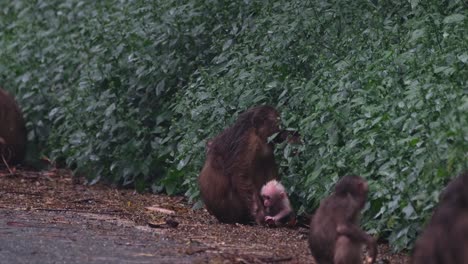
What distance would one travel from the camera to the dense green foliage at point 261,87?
8.59 meters

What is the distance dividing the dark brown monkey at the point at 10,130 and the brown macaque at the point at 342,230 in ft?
26.2

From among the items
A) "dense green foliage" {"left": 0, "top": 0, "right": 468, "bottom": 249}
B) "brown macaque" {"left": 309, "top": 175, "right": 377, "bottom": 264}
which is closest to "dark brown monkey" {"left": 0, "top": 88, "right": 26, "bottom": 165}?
"dense green foliage" {"left": 0, "top": 0, "right": 468, "bottom": 249}

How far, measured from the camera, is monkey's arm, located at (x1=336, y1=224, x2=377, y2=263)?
7266mm

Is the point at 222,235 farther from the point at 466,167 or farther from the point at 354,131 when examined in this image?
the point at 466,167

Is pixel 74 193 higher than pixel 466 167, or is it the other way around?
pixel 466 167

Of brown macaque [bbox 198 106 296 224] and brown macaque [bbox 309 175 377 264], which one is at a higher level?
brown macaque [bbox 309 175 377 264]

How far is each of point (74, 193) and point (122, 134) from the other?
1.01 meters

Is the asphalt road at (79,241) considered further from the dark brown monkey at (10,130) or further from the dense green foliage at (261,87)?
the dark brown monkey at (10,130)

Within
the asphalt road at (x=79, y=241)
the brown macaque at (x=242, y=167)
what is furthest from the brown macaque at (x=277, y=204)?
the asphalt road at (x=79, y=241)

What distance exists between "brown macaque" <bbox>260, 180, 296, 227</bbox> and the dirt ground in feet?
0.34

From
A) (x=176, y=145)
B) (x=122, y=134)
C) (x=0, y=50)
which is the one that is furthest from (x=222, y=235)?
(x=0, y=50)

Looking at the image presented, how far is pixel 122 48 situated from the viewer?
13.8m

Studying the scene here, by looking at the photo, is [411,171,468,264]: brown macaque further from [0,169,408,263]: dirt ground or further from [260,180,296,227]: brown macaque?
[260,180,296,227]: brown macaque

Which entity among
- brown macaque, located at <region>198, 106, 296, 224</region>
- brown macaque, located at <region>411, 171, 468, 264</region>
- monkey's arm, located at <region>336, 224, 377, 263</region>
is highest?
brown macaque, located at <region>411, 171, 468, 264</region>
